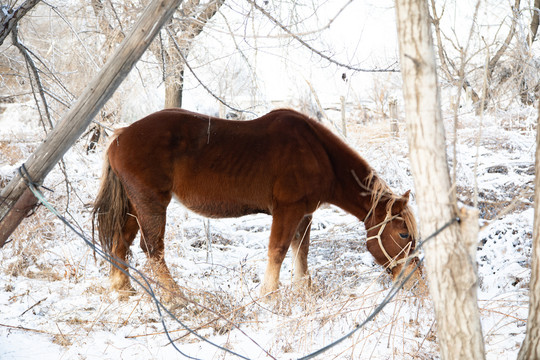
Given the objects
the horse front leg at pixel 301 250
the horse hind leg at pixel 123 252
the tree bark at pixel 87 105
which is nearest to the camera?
the tree bark at pixel 87 105

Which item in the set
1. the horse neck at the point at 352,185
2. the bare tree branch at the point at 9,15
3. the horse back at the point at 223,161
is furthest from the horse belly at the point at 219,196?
the bare tree branch at the point at 9,15

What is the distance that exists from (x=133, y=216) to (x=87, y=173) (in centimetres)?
352

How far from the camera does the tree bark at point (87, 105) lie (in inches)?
121

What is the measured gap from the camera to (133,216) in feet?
15.2

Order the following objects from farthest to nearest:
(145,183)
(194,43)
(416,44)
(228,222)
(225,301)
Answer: (228,222) → (194,43) → (145,183) → (225,301) → (416,44)

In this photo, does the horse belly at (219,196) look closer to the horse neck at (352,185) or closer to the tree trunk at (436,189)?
the horse neck at (352,185)

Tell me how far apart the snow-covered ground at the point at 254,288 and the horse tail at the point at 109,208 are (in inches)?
14.1

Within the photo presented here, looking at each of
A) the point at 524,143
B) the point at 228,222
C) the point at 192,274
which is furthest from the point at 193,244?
the point at 524,143

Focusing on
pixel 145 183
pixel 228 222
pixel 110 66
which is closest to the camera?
pixel 110 66

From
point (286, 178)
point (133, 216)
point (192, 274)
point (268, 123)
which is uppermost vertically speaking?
point (268, 123)

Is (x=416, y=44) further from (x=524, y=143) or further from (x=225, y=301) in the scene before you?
(x=524, y=143)

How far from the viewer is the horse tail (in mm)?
4703

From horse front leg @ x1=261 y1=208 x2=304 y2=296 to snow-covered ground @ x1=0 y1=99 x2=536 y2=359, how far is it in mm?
132

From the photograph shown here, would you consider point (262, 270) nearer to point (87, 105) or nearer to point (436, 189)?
→ point (87, 105)
